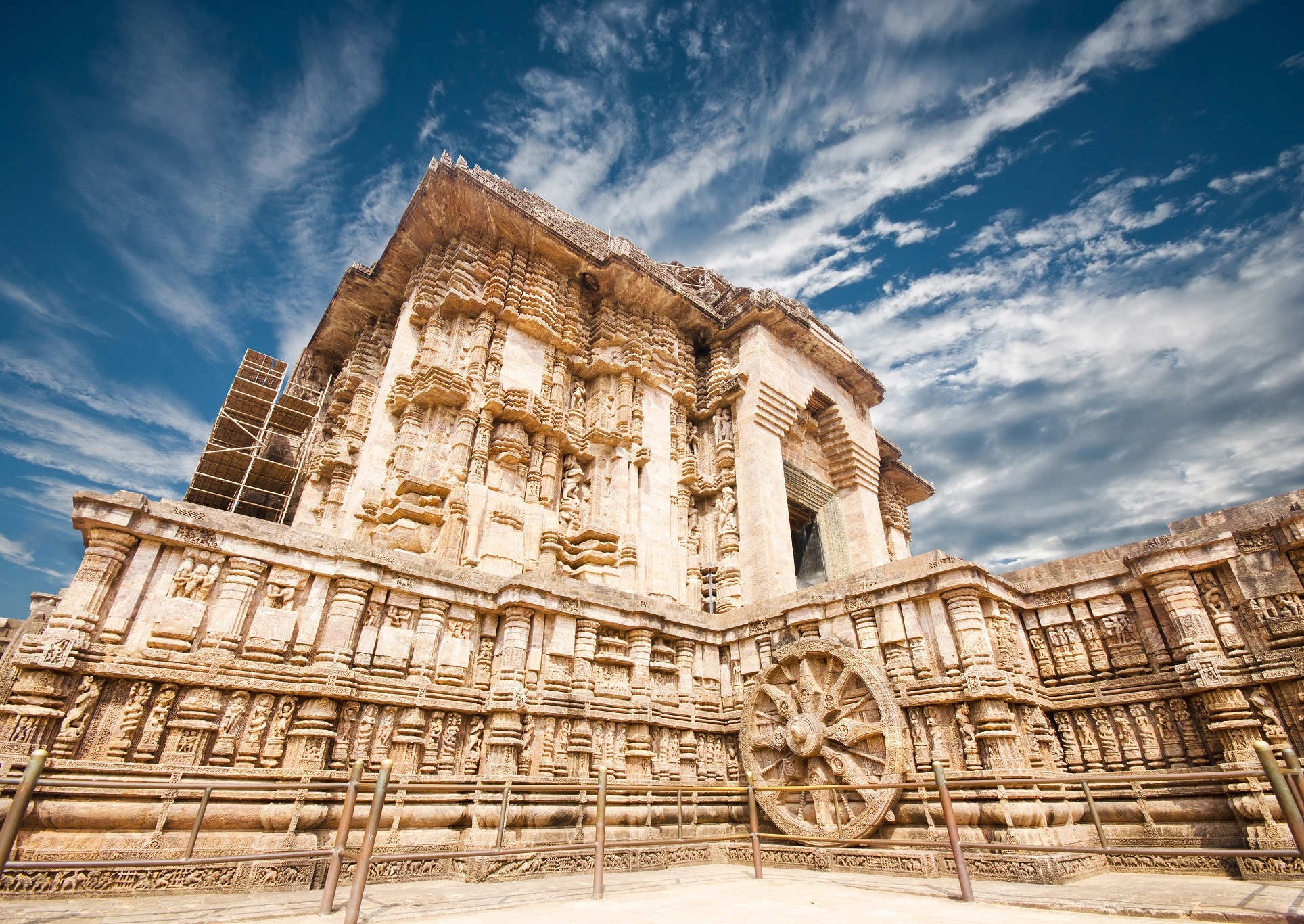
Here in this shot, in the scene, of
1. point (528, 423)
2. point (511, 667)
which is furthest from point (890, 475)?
point (511, 667)

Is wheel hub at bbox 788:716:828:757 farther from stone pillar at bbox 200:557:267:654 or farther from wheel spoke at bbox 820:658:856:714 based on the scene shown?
stone pillar at bbox 200:557:267:654

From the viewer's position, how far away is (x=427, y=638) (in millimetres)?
8844

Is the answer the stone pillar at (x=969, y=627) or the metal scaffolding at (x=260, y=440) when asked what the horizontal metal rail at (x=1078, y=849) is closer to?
the stone pillar at (x=969, y=627)

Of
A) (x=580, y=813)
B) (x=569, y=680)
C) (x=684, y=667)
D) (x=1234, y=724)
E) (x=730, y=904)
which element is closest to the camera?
(x=730, y=904)

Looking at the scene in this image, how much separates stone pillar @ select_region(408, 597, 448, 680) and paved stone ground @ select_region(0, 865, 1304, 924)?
2530mm

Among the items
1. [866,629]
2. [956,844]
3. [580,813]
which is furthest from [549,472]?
[956,844]

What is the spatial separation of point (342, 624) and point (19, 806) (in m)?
4.56

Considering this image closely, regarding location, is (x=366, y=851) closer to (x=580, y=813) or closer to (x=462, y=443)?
(x=580, y=813)

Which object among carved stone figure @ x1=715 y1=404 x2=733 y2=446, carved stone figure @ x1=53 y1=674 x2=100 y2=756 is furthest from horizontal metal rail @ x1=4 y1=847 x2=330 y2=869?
carved stone figure @ x1=715 y1=404 x2=733 y2=446

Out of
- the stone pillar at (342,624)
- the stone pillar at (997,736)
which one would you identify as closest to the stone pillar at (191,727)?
the stone pillar at (342,624)

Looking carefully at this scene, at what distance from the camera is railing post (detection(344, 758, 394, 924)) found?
14.5 ft

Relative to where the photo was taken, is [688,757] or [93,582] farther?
[688,757]

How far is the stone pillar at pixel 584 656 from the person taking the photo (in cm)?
942

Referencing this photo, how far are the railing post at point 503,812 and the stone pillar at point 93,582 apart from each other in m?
4.76
